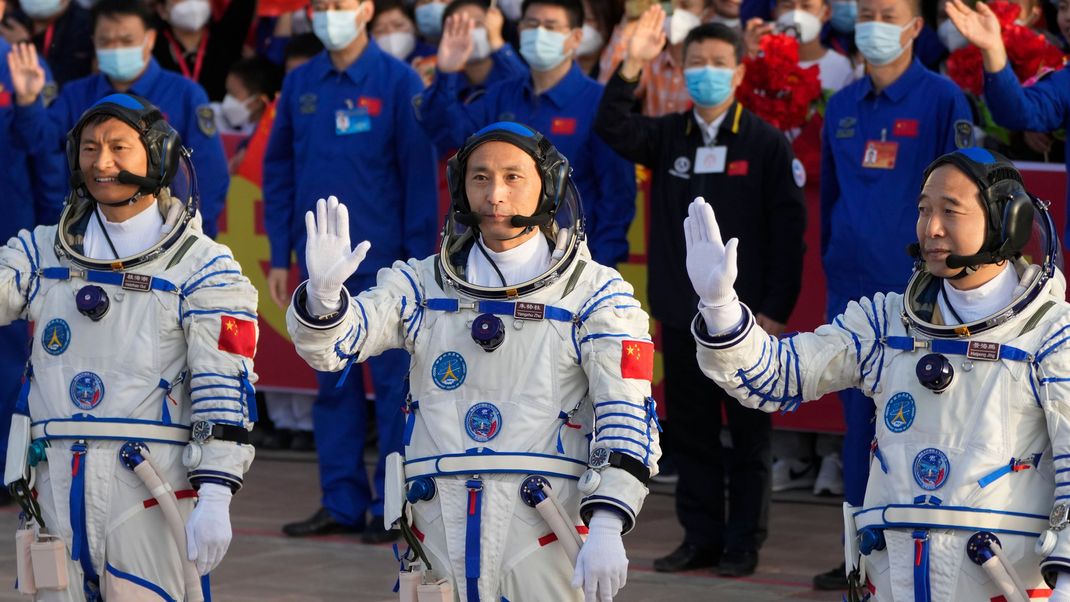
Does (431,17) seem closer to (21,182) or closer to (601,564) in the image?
(21,182)

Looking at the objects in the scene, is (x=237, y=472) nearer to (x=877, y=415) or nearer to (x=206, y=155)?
(x=877, y=415)

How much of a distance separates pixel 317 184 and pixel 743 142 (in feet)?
6.56

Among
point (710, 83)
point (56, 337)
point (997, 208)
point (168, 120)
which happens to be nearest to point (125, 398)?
point (56, 337)

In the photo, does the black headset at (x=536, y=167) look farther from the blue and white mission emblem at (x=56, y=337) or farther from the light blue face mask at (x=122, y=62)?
the light blue face mask at (x=122, y=62)

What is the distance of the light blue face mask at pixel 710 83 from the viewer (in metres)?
7.30

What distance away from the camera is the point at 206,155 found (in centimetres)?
830

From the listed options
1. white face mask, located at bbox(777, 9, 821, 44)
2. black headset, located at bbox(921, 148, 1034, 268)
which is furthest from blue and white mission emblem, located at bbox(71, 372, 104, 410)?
white face mask, located at bbox(777, 9, 821, 44)

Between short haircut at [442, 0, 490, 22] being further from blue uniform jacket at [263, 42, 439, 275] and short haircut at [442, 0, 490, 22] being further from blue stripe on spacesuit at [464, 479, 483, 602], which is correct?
blue stripe on spacesuit at [464, 479, 483, 602]

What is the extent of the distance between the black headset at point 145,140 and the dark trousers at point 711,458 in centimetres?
258

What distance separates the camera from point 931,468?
4.42 metres

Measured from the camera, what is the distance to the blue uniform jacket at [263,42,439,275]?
802cm

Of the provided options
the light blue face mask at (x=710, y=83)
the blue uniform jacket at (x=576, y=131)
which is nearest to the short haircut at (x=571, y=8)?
the blue uniform jacket at (x=576, y=131)

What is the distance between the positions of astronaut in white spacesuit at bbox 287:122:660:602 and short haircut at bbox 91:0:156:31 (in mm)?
4093

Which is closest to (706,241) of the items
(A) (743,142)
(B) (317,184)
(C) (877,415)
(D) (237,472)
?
(C) (877,415)
